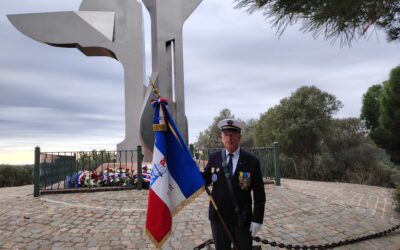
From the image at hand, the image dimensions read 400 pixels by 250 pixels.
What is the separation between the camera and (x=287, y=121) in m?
24.3

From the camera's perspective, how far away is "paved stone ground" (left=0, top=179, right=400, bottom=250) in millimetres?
5547

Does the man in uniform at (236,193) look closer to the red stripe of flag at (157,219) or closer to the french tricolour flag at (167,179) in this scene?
the french tricolour flag at (167,179)

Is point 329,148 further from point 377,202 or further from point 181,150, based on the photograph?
point 181,150

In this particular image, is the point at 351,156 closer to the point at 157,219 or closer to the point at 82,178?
the point at 82,178

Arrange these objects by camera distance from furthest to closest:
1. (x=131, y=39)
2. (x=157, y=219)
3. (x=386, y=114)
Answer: (x=131, y=39), (x=386, y=114), (x=157, y=219)

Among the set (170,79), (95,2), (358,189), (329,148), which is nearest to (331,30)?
(358,189)

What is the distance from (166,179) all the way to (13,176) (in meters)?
18.7

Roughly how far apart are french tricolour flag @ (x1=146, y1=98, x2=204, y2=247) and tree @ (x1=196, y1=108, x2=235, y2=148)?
2945cm

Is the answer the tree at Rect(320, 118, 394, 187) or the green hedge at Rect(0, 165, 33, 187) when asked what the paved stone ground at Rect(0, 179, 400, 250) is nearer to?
the tree at Rect(320, 118, 394, 187)

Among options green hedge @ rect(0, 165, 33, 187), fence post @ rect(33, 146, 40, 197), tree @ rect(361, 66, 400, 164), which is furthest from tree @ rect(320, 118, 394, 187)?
green hedge @ rect(0, 165, 33, 187)

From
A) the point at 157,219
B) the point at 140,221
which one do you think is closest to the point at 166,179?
the point at 157,219

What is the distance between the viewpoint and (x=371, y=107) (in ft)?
56.0

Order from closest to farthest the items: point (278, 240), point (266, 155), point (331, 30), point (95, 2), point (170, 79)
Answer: point (331, 30), point (278, 240), point (266, 155), point (170, 79), point (95, 2)

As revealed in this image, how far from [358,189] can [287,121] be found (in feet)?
44.4
